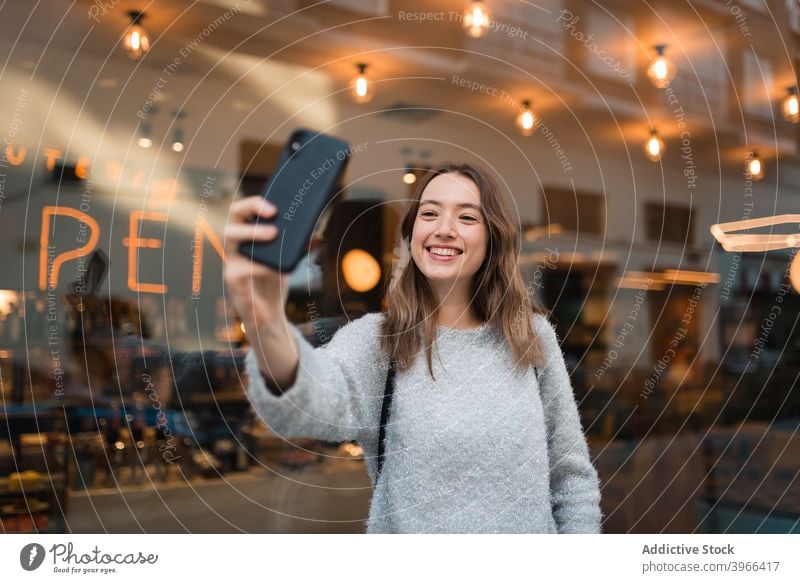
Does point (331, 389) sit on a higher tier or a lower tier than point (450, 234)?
lower

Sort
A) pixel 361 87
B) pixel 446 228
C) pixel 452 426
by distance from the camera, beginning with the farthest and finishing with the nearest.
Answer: pixel 361 87, pixel 446 228, pixel 452 426

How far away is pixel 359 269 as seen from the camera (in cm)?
173

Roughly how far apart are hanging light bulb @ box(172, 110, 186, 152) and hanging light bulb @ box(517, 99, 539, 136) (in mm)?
747

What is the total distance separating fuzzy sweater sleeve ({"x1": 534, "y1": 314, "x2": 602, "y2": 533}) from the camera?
164 cm

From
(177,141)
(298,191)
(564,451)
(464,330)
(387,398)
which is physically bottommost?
(564,451)

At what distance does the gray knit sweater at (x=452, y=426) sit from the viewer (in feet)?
5.02

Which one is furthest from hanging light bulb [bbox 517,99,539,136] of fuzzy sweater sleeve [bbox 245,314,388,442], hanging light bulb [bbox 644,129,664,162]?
fuzzy sweater sleeve [bbox 245,314,388,442]

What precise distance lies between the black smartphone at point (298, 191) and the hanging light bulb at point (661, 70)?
0.76m

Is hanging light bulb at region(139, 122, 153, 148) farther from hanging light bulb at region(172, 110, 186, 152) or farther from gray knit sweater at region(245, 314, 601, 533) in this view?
gray knit sweater at region(245, 314, 601, 533)

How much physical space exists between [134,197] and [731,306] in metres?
1.40

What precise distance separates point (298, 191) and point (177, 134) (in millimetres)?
293

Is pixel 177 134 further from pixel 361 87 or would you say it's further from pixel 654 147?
pixel 654 147

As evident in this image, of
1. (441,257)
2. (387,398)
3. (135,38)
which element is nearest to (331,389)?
Result: (387,398)
